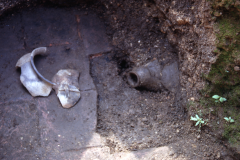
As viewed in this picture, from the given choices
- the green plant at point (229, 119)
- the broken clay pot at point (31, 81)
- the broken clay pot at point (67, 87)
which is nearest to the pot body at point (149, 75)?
the broken clay pot at point (67, 87)

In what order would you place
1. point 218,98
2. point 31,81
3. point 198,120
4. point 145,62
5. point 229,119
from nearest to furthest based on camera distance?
point 229,119
point 218,98
point 198,120
point 31,81
point 145,62

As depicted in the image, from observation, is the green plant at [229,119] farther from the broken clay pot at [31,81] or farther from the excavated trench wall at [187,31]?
the broken clay pot at [31,81]

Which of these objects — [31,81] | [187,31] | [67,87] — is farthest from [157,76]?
[31,81]

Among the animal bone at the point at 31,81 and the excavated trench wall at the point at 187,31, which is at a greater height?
the excavated trench wall at the point at 187,31

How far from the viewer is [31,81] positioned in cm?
302

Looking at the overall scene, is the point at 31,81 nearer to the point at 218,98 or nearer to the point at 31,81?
the point at 31,81

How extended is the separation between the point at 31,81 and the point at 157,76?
1.76 metres

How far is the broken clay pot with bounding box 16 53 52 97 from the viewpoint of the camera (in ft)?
9.82

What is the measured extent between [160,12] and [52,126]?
2082mm

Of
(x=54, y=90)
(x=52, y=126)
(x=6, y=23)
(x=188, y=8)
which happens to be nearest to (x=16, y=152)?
(x=52, y=126)

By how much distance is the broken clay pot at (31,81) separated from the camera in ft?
9.82

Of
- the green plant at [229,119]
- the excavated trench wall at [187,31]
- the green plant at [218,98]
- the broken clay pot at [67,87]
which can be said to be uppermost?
the excavated trench wall at [187,31]

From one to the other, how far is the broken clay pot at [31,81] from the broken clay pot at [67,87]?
134mm

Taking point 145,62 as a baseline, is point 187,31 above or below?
above
